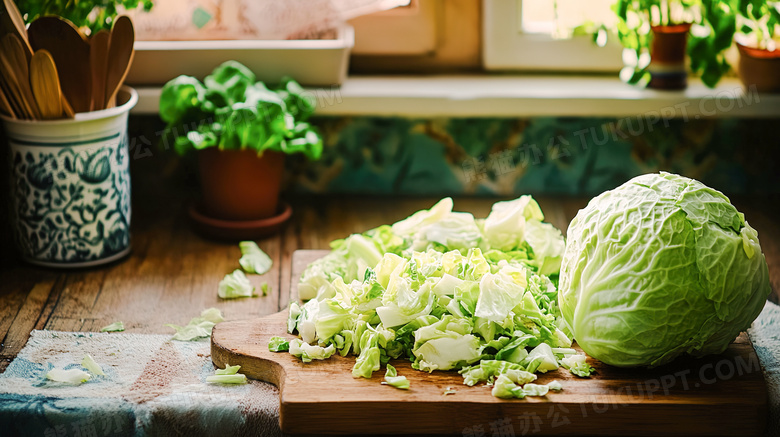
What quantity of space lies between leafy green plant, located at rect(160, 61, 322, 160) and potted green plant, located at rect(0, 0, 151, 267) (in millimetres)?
104

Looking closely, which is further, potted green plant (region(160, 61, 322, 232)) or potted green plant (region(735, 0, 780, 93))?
potted green plant (region(735, 0, 780, 93))

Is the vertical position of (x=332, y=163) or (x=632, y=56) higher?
(x=632, y=56)

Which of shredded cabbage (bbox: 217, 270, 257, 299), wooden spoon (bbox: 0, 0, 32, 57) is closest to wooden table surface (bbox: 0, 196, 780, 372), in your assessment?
shredded cabbage (bbox: 217, 270, 257, 299)

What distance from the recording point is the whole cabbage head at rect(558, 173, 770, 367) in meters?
1.05

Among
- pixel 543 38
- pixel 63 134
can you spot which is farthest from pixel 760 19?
pixel 63 134

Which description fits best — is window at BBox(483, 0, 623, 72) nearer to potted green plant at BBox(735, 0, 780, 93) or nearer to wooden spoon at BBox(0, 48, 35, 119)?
potted green plant at BBox(735, 0, 780, 93)

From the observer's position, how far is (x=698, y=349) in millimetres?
1108

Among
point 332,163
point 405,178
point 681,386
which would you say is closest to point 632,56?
point 405,178

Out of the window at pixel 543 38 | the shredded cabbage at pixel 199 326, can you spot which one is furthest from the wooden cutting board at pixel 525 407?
the window at pixel 543 38

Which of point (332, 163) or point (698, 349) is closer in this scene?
point (698, 349)

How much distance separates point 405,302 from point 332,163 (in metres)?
0.80

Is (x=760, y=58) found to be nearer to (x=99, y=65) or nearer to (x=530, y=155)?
(x=530, y=155)

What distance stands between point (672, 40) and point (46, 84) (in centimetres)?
132

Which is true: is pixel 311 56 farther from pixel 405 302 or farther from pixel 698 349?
pixel 698 349
